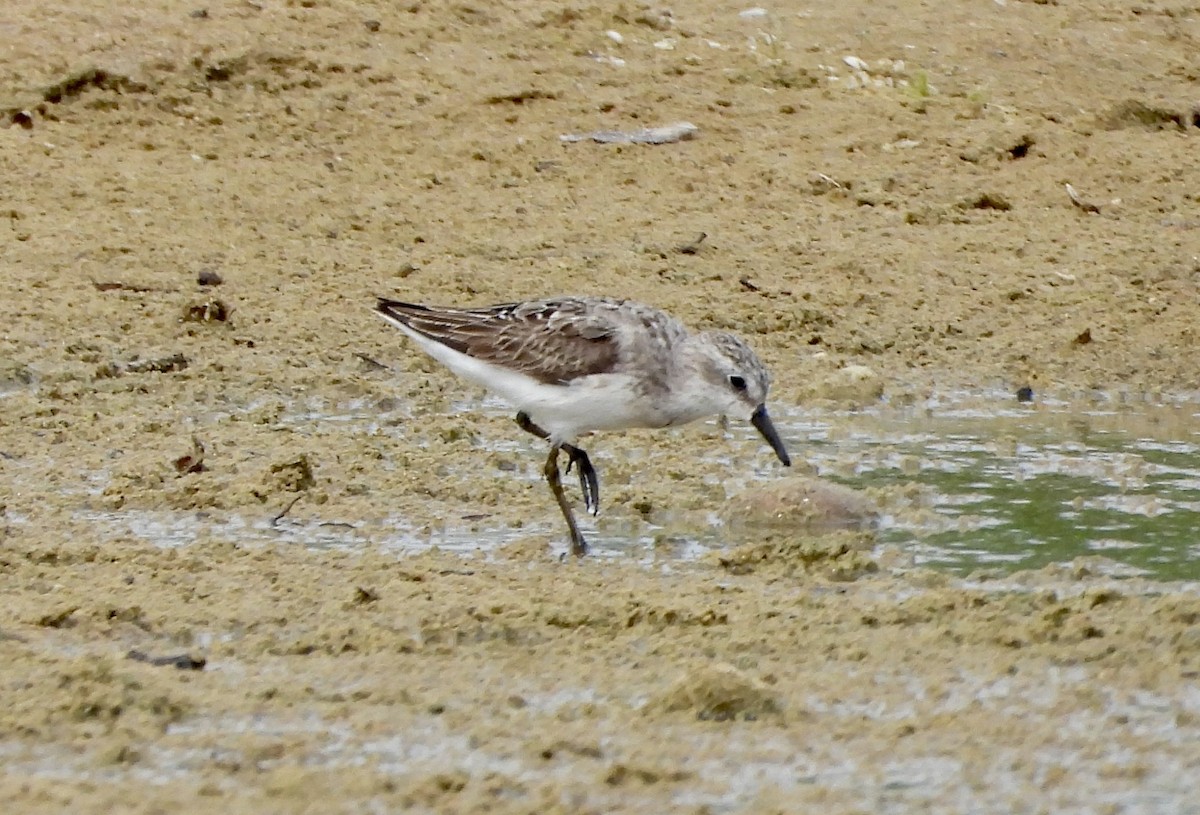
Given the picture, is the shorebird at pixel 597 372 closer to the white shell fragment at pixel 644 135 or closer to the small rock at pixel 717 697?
the small rock at pixel 717 697

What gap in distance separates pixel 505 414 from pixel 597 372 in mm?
1717

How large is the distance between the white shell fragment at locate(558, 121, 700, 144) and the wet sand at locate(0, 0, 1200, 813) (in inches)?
3.3

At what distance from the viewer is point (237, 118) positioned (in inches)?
468

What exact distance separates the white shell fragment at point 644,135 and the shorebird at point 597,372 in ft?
13.6

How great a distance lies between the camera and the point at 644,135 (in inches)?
471

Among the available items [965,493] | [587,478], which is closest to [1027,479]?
[965,493]

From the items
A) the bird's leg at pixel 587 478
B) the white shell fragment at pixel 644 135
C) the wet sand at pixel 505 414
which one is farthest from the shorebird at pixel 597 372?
the white shell fragment at pixel 644 135

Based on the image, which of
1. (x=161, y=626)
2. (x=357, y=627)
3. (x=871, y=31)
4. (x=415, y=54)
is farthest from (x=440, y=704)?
(x=871, y=31)

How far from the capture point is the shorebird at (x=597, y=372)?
7.38m

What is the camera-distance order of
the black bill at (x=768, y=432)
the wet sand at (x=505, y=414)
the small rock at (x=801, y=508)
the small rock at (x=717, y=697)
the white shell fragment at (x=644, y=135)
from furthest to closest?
the white shell fragment at (x=644, y=135), the black bill at (x=768, y=432), the small rock at (x=801, y=508), the small rock at (x=717, y=697), the wet sand at (x=505, y=414)

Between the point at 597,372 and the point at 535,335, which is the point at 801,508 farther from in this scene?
the point at 535,335

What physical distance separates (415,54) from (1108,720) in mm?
8230

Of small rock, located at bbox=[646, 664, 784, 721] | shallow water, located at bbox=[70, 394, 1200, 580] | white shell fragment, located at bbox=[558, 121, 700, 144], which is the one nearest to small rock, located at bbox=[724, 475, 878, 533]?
shallow water, located at bbox=[70, 394, 1200, 580]

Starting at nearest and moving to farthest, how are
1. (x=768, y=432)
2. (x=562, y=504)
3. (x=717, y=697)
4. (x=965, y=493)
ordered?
(x=717, y=697) < (x=562, y=504) < (x=768, y=432) < (x=965, y=493)
